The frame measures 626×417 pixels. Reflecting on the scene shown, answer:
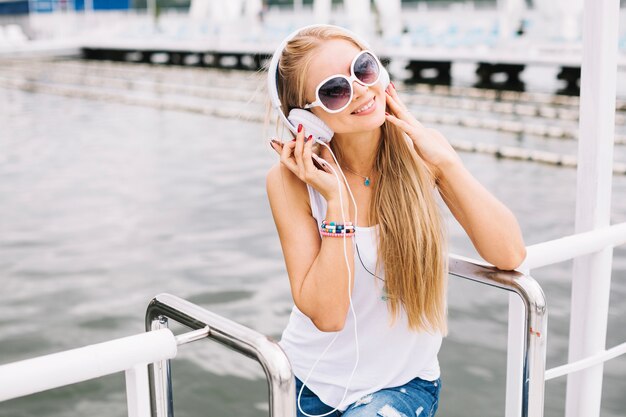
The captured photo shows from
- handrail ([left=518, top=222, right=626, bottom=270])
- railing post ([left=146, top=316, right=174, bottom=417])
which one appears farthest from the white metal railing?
railing post ([left=146, top=316, right=174, bottom=417])

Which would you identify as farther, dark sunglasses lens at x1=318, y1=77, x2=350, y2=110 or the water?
the water

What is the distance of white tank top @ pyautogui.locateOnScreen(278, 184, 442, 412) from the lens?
165 cm

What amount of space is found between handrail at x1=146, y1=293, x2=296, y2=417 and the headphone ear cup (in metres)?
0.47

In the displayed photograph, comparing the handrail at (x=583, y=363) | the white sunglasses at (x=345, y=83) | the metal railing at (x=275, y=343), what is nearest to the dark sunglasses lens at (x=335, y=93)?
the white sunglasses at (x=345, y=83)

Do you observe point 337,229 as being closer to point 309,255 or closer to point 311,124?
point 309,255

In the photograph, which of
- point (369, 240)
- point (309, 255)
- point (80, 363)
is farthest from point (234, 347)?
point (369, 240)

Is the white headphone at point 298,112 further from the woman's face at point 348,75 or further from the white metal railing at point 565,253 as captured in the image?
the white metal railing at point 565,253

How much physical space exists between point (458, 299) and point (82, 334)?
2505 mm

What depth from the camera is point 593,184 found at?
2.03 meters

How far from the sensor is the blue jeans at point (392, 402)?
62.7 inches

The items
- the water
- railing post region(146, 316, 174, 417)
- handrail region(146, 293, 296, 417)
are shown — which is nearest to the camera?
handrail region(146, 293, 296, 417)

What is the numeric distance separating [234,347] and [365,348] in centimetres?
44

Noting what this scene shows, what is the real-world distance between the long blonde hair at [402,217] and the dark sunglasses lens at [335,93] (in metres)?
0.07

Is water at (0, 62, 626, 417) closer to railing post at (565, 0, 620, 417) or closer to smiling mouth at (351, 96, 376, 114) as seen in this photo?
smiling mouth at (351, 96, 376, 114)
